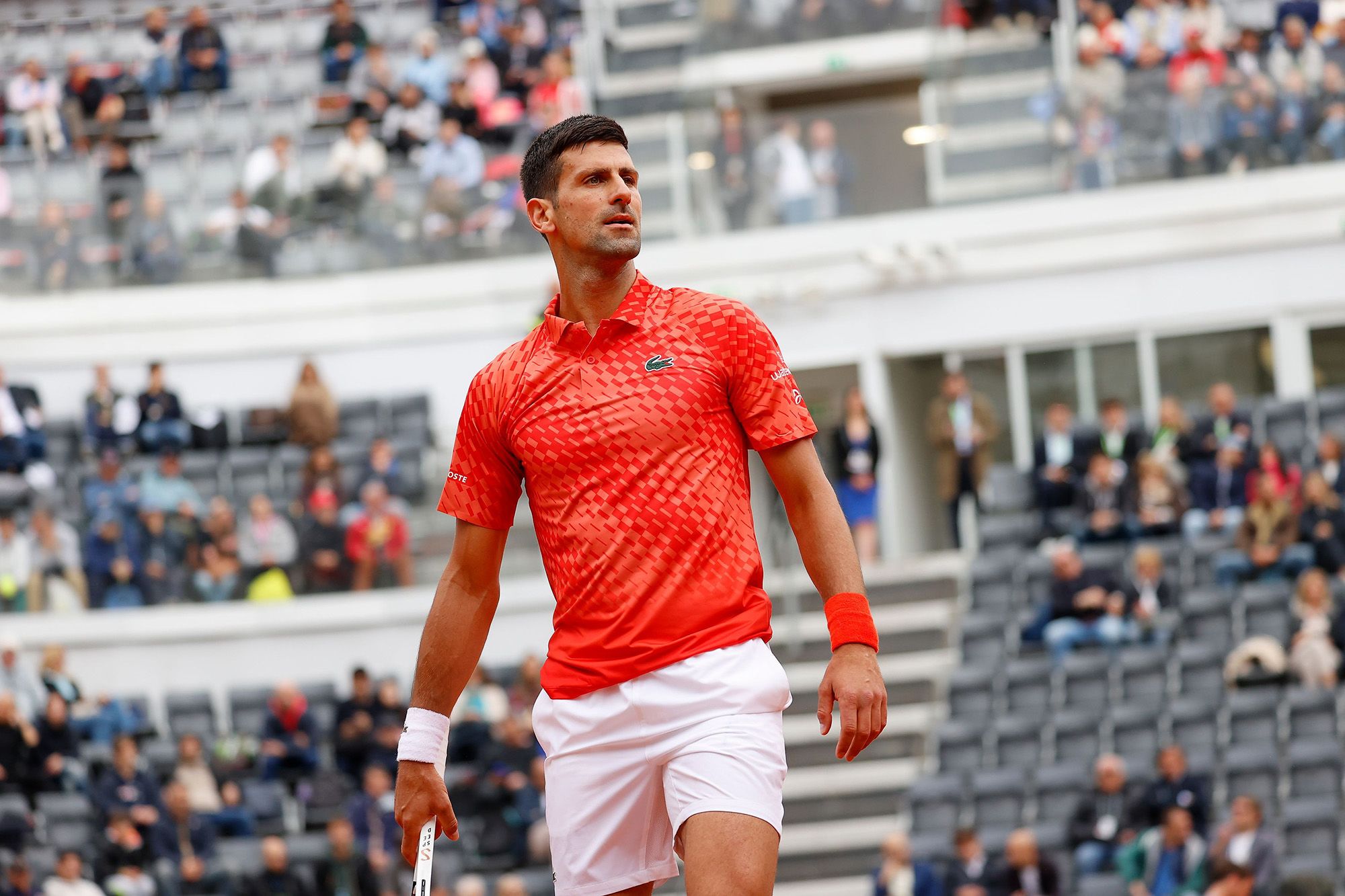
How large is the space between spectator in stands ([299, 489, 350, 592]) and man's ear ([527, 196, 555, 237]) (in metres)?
13.2

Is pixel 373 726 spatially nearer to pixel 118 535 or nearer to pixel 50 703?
pixel 50 703

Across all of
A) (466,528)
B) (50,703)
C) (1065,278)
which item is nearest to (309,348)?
(50,703)

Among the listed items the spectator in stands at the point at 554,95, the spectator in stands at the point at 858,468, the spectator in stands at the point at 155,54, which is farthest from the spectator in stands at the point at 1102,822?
the spectator in stands at the point at 155,54

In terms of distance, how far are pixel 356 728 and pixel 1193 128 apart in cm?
854

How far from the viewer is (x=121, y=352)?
2048 centimetres

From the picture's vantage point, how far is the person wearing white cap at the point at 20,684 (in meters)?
16.1

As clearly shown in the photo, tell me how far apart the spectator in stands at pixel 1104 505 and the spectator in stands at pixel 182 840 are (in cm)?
668

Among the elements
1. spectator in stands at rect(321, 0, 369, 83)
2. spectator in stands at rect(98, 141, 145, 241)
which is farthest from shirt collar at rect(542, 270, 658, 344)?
spectator in stands at rect(321, 0, 369, 83)

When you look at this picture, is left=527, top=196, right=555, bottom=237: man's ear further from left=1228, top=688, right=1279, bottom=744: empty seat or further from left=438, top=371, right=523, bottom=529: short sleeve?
left=1228, top=688, right=1279, bottom=744: empty seat

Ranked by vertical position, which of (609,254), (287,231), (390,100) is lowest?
(609,254)

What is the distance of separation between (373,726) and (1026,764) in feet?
15.0

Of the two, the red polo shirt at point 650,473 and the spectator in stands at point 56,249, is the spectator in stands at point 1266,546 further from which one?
the red polo shirt at point 650,473

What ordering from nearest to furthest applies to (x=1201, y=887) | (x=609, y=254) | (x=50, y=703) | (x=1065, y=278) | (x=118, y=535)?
(x=609, y=254) < (x=1201, y=887) < (x=50, y=703) < (x=118, y=535) < (x=1065, y=278)

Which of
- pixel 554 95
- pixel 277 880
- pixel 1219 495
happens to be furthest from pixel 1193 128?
pixel 277 880
